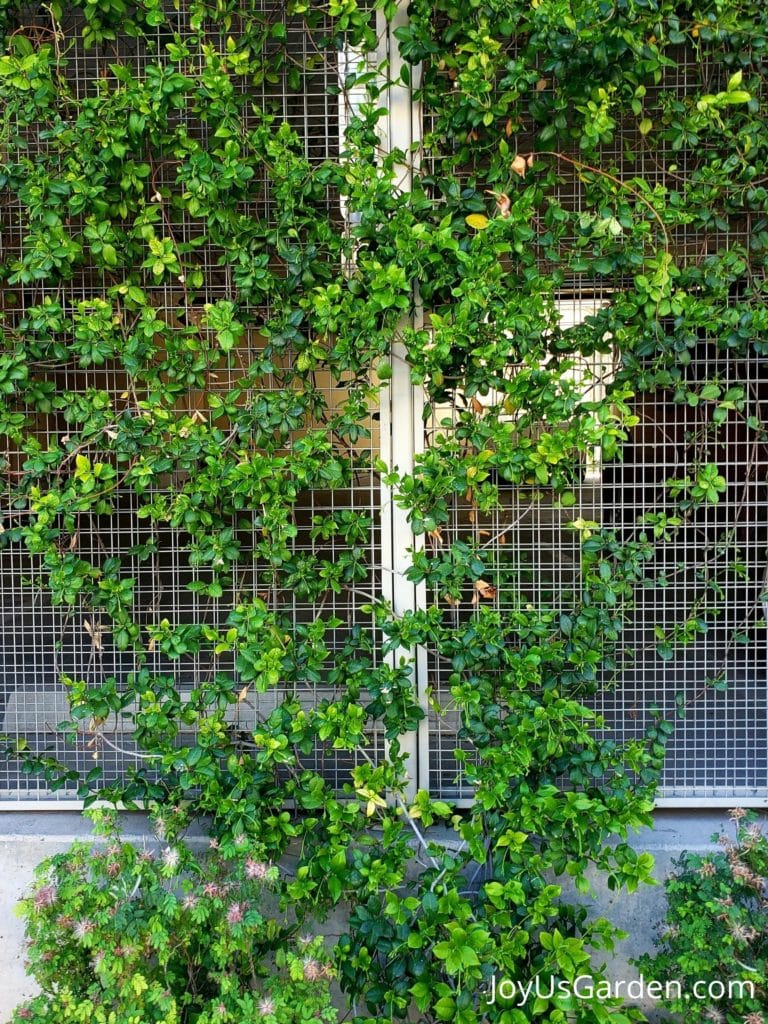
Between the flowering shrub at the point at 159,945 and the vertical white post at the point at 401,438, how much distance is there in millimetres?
767

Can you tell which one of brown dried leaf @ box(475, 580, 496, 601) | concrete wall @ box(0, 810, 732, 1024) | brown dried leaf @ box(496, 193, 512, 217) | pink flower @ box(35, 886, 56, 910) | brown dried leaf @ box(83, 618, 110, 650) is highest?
brown dried leaf @ box(496, 193, 512, 217)

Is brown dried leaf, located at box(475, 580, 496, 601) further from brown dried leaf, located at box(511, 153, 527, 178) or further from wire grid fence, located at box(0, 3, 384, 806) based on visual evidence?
brown dried leaf, located at box(511, 153, 527, 178)

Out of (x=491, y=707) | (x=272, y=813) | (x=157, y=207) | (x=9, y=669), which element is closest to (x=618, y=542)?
(x=491, y=707)

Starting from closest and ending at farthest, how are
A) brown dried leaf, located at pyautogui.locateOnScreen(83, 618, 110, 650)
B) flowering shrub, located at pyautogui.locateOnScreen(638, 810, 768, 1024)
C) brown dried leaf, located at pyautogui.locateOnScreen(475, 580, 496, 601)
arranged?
flowering shrub, located at pyautogui.locateOnScreen(638, 810, 768, 1024) < brown dried leaf, located at pyautogui.locateOnScreen(475, 580, 496, 601) < brown dried leaf, located at pyautogui.locateOnScreen(83, 618, 110, 650)

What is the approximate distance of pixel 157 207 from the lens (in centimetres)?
262

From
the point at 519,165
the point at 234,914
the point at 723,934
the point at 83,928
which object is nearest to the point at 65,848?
the point at 83,928

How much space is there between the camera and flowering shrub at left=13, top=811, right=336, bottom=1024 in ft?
6.91

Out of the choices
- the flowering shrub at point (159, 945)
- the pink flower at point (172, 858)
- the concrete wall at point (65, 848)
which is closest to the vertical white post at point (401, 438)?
the flowering shrub at point (159, 945)

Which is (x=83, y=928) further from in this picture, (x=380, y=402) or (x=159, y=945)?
(x=380, y=402)

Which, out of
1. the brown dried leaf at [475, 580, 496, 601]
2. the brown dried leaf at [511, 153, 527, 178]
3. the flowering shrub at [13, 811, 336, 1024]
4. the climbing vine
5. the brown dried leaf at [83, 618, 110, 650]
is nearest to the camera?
the flowering shrub at [13, 811, 336, 1024]

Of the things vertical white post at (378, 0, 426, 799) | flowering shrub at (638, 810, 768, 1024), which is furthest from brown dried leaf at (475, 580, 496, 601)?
flowering shrub at (638, 810, 768, 1024)

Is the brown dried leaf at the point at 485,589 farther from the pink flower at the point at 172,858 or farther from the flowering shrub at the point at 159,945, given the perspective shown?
the pink flower at the point at 172,858

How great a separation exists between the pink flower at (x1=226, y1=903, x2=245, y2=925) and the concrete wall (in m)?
0.70

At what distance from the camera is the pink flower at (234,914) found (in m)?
2.17
